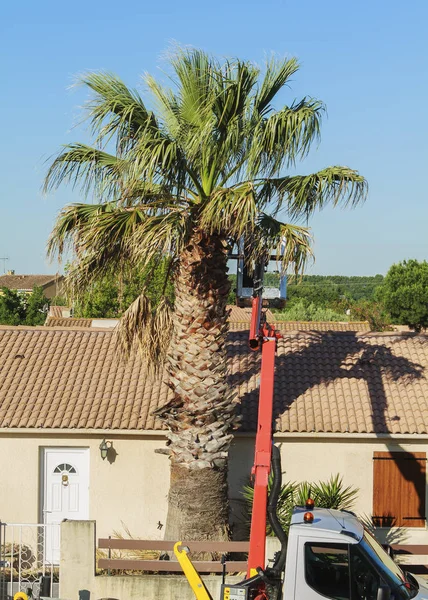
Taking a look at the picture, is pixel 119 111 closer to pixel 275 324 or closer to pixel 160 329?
pixel 160 329

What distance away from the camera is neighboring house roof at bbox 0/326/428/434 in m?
16.2

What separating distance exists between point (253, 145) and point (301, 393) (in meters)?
6.22

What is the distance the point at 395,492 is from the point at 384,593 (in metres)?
8.69

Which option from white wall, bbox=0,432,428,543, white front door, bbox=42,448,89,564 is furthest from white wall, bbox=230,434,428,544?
white front door, bbox=42,448,89,564

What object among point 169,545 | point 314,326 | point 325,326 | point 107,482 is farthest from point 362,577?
point 325,326

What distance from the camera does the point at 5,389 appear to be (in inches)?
679

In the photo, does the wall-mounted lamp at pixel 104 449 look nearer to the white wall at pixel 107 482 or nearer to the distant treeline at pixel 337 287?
the white wall at pixel 107 482

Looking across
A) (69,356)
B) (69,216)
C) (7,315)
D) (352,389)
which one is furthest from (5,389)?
(7,315)

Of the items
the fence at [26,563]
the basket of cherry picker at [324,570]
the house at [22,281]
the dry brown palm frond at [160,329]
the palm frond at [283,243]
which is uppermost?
the palm frond at [283,243]

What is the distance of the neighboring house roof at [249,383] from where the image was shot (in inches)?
637

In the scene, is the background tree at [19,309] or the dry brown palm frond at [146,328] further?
the background tree at [19,309]

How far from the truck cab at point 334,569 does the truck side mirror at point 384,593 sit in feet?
1.87

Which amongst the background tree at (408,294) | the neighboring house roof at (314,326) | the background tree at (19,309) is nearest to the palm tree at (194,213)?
the neighboring house roof at (314,326)

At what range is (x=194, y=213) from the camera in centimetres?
1290
